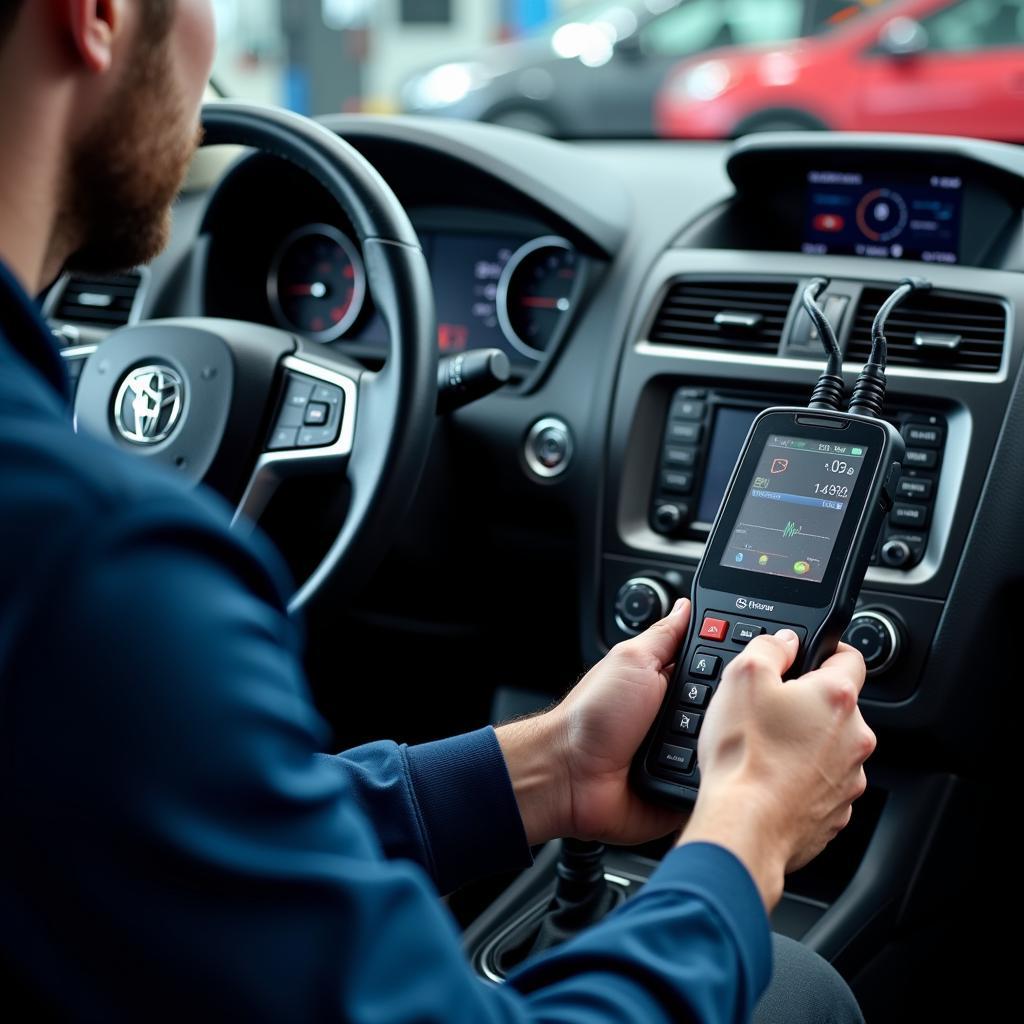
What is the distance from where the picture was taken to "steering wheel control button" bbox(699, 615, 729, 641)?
3.51 ft

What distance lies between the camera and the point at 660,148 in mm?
2033

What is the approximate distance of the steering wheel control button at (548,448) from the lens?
1749mm

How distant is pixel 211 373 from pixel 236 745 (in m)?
0.96

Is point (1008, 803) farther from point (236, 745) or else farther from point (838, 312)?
point (236, 745)

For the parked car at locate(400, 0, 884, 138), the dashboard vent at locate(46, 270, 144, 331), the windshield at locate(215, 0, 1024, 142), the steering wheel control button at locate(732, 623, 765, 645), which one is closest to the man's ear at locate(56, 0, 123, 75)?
the steering wheel control button at locate(732, 623, 765, 645)

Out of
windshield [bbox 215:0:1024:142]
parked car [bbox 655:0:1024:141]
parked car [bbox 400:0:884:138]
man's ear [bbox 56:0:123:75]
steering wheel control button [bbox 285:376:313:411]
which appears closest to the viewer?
man's ear [bbox 56:0:123:75]

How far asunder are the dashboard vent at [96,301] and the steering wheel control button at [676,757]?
118 centimetres

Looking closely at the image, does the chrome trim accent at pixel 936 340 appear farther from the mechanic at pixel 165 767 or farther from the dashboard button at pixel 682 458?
the mechanic at pixel 165 767

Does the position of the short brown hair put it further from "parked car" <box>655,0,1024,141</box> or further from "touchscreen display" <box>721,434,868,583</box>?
"parked car" <box>655,0,1024,141</box>

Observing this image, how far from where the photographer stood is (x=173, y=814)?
533mm

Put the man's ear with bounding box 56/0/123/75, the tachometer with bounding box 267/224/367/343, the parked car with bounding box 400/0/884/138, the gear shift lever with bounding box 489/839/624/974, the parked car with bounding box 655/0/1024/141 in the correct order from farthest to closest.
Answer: the parked car with bounding box 400/0/884/138 < the parked car with bounding box 655/0/1024/141 < the tachometer with bounding box 267/224/367/343 < the gear shift lever with bounding box 489/839/624/974 < the man's ear with bounding box 56/0/123/75

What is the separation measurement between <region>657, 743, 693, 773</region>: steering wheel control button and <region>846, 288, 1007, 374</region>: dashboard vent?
2.18ft

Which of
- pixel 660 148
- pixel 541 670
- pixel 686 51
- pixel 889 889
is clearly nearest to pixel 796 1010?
pixel 889 889

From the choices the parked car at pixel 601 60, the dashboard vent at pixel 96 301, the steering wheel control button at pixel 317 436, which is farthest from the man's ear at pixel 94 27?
the parked car at pixel 601 60
